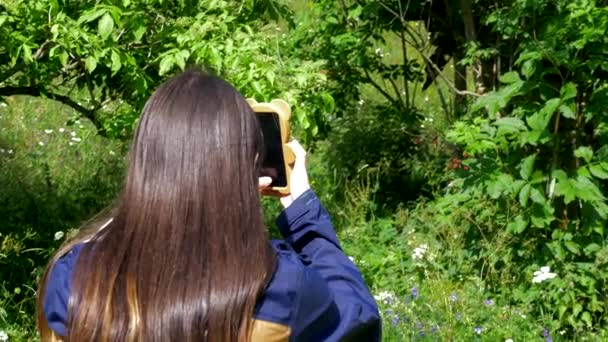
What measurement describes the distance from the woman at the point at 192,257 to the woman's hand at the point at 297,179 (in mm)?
160

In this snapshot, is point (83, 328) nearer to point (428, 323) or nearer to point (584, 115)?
point (428, 323)

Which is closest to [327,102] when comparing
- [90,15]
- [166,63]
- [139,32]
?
[166,63]

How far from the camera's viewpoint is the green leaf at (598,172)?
504 cm

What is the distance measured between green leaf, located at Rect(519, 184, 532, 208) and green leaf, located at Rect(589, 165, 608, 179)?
0.96 ft

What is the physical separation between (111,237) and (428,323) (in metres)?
2.78

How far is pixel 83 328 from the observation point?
6.12 ft

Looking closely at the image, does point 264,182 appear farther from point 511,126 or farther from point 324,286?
point 511,126

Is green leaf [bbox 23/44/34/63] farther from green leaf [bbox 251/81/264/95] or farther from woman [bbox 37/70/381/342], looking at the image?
woman [bbox 37/70/381/342]

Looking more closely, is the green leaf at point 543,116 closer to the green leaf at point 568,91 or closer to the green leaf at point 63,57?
the green leaf at point 568,91

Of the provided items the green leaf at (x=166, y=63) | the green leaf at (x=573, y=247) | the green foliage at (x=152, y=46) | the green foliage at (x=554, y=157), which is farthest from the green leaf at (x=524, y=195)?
the green leaf at (x=166, y=63)

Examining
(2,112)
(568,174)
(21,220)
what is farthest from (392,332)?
(2,112)

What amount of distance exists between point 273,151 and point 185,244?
363 mm

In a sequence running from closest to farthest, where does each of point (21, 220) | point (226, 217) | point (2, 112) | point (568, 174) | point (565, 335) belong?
point (226, 217), point (565, 335), point (568, 174), point (21, 220), point (2, 112)

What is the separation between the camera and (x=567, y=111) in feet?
16.3
